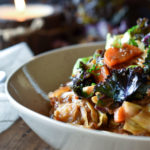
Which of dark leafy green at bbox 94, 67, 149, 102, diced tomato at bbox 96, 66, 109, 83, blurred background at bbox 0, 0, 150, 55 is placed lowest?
blurred background at bbox 0, 0, 150, 55

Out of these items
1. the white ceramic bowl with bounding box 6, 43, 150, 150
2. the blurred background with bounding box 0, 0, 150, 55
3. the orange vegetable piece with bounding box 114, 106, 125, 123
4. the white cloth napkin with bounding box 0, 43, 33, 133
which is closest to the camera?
the white ceramic bowl with bounding box 6, 43, 150, 150

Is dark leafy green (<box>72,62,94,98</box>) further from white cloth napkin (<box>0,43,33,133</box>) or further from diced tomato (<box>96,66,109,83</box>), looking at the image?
white cloth napkin (<box>0,43,33,133</box>)

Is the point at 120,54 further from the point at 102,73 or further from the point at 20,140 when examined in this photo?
the point at 20,140

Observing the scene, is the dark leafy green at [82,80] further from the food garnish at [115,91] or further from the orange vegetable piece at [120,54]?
the orange vegetable piece at [120,54]

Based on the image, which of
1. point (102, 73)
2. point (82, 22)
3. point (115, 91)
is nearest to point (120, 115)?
point (115, 91)

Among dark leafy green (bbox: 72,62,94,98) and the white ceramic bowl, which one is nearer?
the white ceramic bowl

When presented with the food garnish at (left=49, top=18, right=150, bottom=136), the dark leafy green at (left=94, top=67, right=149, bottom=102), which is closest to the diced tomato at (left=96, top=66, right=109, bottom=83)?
the food garnish at (left=49, top=18, right=150, bottom=136)

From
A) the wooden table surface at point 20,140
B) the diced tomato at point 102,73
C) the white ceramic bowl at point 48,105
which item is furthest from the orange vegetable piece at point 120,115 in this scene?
the wooden table surface at point 20,140

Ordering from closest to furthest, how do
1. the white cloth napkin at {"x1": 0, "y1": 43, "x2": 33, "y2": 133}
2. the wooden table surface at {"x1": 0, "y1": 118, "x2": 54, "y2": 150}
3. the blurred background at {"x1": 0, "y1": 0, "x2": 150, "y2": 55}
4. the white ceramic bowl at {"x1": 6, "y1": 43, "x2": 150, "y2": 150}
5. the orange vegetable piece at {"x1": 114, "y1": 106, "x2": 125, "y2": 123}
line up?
the white ceramic bowl at {"x1": 6, "y1": 43, "x2": 150, "y2": 150} < the orange vegetable piece at {"x1": 114, "y1": 106, "x2": 125, "y2": 123} < the wooden table surface at {"x1": 0, "y1": 118, "x2": 54, "y2": 150} < the white cloth napkin at {"x1": 0, "y1": 43, "x2": 33, "y2": 133} < the blurred background at {"x1": 0, "y1": 0, "x2": 150, "y2": 55}

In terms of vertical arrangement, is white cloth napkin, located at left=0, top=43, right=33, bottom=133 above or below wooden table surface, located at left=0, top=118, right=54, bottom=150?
above
